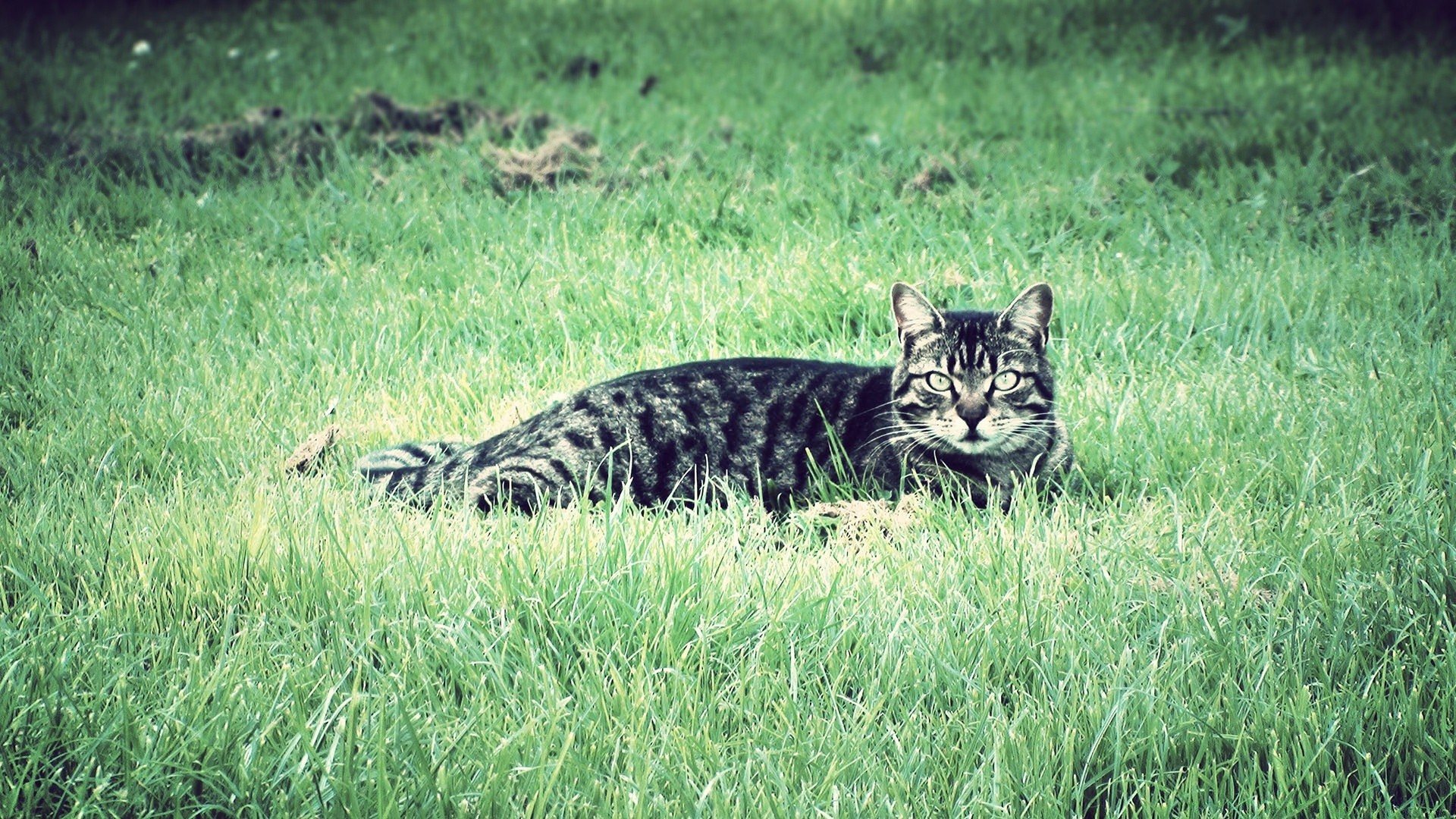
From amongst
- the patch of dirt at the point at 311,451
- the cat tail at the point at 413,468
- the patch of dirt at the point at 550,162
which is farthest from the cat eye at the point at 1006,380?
the patch of dirt at the point at 550,162

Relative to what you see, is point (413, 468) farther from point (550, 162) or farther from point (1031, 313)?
point (550, 162)

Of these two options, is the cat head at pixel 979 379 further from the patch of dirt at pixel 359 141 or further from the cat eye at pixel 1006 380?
the patch of dirt at pixel 359 141

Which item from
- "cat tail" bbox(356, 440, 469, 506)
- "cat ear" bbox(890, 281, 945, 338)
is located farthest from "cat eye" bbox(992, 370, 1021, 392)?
"cat tail" bbox(356, 440, 469, 506)

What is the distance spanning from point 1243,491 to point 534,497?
211 centimetres

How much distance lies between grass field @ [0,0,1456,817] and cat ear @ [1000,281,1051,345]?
0.43 meters

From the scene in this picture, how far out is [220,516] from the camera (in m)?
2.92

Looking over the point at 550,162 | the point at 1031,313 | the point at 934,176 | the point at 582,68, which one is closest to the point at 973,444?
the point at 1031,313

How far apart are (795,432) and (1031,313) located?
2.87 feet

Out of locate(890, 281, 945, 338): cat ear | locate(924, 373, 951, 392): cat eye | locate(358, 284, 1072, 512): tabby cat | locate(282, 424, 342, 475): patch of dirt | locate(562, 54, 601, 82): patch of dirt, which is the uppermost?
locate(562, 54, 601, 82): patch of dirt

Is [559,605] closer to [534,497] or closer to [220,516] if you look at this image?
[534,497]

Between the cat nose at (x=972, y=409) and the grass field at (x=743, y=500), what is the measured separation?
0.39 meters

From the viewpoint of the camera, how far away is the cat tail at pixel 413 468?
3252 mm

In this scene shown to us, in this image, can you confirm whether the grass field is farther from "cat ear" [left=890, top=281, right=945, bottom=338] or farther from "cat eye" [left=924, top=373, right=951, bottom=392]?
"cat ear" [left=890, top=281, right=945, bottom=338]

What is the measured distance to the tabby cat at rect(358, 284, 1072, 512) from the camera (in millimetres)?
3422
